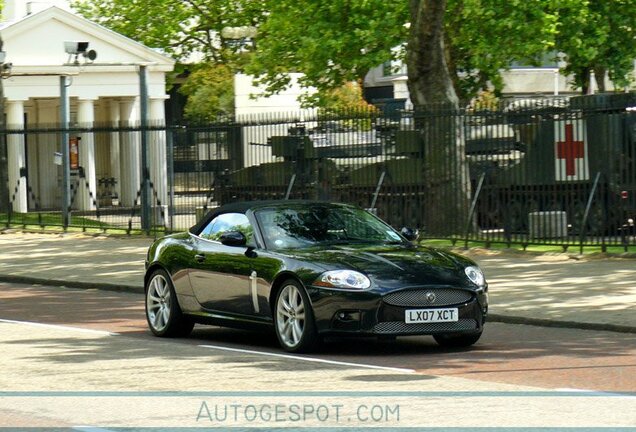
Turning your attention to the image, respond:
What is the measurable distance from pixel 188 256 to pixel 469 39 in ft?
85.5

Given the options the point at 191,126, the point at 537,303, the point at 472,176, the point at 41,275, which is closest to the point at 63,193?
the point at 191,126

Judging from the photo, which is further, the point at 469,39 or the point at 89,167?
Result: the point at 469,39

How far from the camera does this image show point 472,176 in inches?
1006

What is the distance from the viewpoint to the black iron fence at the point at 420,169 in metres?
23.1

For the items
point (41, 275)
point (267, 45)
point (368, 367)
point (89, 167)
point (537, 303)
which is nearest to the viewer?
point (368, 367)

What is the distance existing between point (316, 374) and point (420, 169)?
14.3 metres

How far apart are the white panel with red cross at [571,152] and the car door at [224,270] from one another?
937 centimetres

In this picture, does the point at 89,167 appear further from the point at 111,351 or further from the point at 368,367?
the point at 368,367

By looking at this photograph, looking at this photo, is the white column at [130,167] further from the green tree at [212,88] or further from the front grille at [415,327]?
the green tree at [212,88]

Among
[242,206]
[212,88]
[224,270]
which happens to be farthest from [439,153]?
[212,88]

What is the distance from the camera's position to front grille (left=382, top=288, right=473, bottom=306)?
43.5 ft

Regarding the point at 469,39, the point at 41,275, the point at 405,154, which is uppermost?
the point at 469,39

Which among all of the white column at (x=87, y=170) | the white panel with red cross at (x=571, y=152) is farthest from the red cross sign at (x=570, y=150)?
the white column at (x=87, y=170)

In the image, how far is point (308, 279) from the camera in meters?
13.5
